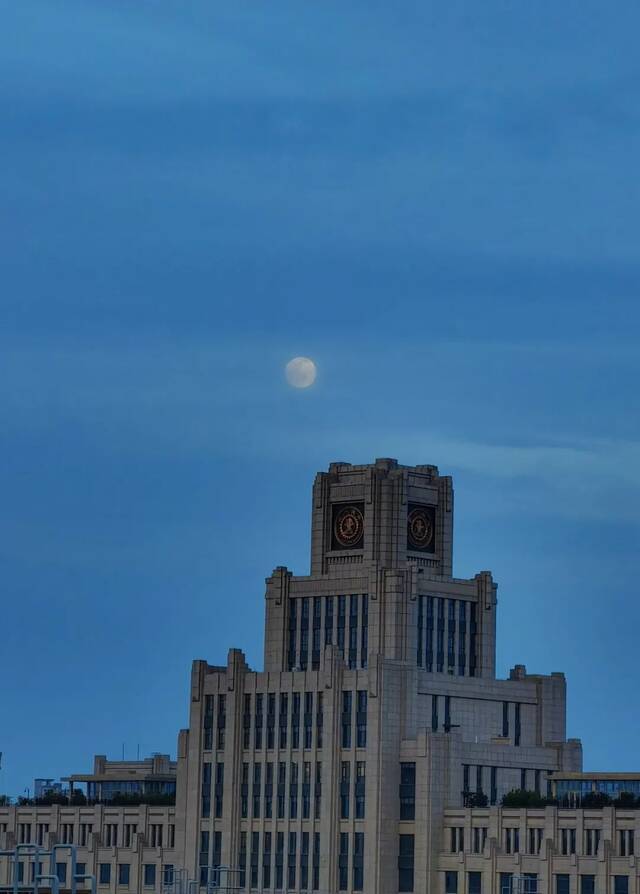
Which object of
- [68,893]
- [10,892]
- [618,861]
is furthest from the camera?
[618,861]

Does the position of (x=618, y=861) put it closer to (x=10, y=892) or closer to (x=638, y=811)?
(x=638, y=811)

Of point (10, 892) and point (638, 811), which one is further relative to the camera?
point (638, 811)

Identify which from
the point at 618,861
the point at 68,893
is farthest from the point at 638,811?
the point at 68,893

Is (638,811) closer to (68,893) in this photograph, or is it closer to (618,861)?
(618,861)

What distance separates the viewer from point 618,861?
199 m

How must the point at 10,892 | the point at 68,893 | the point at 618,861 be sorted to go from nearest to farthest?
1. the point at 10,892
2. the point at 68,893
3. the point at 618,861

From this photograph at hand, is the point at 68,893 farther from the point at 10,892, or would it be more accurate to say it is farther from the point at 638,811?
the point at 638,811

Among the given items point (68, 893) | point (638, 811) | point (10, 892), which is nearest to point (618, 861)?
point (638, 811)

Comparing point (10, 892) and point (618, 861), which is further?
point (618, 861)

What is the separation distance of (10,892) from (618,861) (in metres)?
69.9

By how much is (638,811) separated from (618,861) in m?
4.54

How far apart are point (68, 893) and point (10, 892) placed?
14788 mm

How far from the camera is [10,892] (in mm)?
145375

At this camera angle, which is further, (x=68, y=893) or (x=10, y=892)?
(x=68, y=893)
